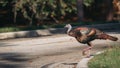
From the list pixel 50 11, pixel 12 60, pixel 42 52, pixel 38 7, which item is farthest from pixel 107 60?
pixel 50 11

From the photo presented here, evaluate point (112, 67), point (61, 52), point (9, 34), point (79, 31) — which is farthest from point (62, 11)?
point (112, 67)

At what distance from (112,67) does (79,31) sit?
197 cm

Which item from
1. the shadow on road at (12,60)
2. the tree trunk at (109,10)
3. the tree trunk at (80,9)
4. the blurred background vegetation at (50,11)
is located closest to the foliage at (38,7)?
the blurred background vegetation at (50,11)

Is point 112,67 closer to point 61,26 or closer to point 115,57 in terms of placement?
point 115,57

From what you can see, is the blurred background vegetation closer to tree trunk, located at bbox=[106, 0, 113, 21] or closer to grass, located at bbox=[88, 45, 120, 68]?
tree trunk, located at bbox=[106, 0, 113, 21]

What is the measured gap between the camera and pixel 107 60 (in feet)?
34.6

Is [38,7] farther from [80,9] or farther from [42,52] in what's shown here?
[42,52]

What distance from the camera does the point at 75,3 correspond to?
996 inches

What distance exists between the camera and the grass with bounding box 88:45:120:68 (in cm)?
988

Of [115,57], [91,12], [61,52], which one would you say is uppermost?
[115,57]

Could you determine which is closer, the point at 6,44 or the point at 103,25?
the point at 6,44

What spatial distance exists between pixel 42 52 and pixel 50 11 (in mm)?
9964

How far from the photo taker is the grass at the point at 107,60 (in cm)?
988

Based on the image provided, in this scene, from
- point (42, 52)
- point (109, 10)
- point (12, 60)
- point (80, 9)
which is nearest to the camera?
point (12, 60)
